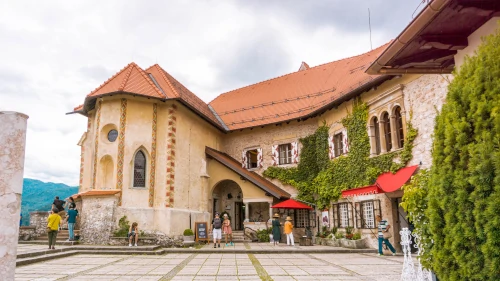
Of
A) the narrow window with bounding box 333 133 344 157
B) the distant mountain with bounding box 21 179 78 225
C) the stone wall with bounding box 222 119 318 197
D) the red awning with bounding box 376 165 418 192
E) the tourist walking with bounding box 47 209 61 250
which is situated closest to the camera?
the red awning with bounding box 376 165 418 192

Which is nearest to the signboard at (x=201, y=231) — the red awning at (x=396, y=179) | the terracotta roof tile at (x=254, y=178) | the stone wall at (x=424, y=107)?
the terracotta roof tile at (x=254, y=178)

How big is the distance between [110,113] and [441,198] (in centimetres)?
1631

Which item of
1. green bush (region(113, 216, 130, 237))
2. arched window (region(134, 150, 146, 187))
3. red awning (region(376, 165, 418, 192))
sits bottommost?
green bush (region(113, 216, 130, 237))

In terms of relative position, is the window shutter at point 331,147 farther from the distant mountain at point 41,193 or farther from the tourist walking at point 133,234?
the distant mountain at point 41,193

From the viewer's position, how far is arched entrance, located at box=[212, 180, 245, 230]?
923 inches

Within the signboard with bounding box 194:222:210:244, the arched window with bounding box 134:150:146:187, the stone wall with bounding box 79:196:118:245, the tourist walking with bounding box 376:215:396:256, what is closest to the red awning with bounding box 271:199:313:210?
the signboard with bounding box 194:222:210:244

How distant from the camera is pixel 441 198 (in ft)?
14.0

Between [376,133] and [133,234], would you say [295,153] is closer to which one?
[376,133]

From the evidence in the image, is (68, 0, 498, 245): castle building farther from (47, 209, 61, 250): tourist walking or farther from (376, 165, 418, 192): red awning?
(47, 209, 61, 250): tourist walking

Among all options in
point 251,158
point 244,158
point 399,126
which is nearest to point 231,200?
point 244,158

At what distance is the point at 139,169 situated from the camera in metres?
17.7

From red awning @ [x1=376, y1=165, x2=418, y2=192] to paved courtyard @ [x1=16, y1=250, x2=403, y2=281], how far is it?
8.47ft

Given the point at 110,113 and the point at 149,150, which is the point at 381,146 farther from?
the point at 110,113

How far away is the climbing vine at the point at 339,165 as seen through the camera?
15.0m
